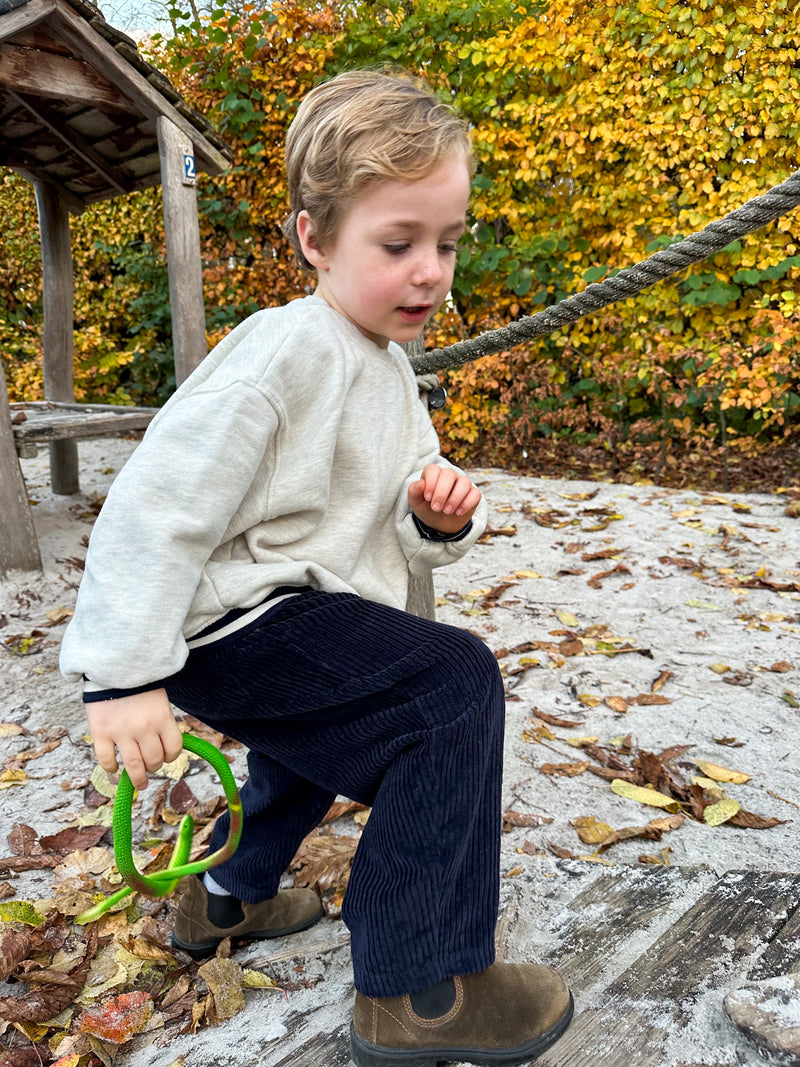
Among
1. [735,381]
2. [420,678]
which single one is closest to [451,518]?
[420,678]

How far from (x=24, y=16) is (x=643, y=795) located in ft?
13.8

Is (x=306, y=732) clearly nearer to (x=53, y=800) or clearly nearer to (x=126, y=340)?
(x=53, y=800)

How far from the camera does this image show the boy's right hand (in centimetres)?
120

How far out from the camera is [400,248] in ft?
4.52

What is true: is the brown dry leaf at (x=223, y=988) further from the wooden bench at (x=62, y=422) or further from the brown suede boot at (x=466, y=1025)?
the wooden bench at (x=62, y=422)

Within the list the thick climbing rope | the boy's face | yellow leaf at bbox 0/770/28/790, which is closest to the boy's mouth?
the boy's face

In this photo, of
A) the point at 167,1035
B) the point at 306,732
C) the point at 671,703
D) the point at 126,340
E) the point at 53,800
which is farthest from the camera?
the point at 126,340

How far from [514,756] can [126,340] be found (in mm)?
7431

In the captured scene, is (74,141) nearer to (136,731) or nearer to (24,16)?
(24,16)

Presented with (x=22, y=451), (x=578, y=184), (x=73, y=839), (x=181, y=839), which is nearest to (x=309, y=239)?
(x=181, y=839)

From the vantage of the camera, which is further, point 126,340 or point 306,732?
point 126,340

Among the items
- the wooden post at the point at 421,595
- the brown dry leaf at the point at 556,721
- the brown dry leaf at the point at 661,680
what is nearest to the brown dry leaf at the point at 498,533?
the brown dry leaf at the point at 661,680

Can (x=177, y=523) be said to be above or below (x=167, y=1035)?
above

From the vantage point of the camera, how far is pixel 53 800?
2.65m
